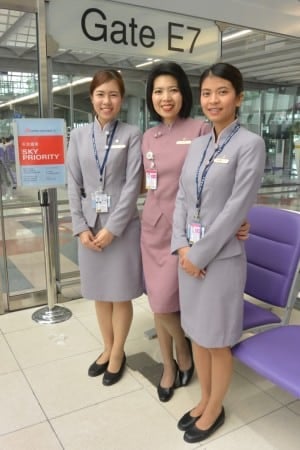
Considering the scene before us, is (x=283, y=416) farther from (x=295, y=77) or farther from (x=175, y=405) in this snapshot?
(x=295, y=77)

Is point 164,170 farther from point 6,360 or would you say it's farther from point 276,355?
point 6,360

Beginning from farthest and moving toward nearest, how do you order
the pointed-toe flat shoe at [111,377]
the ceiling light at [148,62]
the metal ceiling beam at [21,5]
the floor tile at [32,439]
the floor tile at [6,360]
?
the ceiling light at [148,62]
the metal ceiling beam at [21,5]
the floor tile at [6,360]
the pointed-toe flat shoe at [111,377]
the floor tile at [32,439]

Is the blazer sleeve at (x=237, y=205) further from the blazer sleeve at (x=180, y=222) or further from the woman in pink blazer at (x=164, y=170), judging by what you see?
the woman in pink blazer at (x=164, y=170)

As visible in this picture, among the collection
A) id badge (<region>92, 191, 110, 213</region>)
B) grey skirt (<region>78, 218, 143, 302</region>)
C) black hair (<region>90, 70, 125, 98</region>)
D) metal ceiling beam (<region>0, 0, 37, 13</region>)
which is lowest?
grey skirt (<region>78, 218, 143, 302</region>)

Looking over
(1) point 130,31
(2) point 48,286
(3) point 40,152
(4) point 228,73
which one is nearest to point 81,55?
(1) point 130,31

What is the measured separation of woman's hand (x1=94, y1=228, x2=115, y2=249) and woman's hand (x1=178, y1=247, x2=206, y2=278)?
0.50m

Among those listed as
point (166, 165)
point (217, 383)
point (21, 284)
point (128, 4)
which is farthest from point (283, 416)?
point (128, 4)

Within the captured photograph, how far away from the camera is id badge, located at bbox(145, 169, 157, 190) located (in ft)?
6.28

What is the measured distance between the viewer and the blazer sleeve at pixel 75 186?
2.14 metres

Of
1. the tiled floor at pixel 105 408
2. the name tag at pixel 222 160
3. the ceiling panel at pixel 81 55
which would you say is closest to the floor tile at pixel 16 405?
the tiled floor at pixel 105 408

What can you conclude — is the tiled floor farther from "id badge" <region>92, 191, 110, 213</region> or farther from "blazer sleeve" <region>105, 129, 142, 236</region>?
"id badge" <region>92, 191, 110, 213</region>

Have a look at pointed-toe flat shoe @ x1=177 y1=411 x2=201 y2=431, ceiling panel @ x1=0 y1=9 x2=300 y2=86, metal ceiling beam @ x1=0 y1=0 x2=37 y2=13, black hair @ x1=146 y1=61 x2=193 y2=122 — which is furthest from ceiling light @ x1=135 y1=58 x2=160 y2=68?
pointed-toe flat shoe @ x1=177 y1=411 x2=201 y2=431

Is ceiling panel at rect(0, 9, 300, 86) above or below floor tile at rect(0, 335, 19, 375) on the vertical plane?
above

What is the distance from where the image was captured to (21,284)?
3635mm
